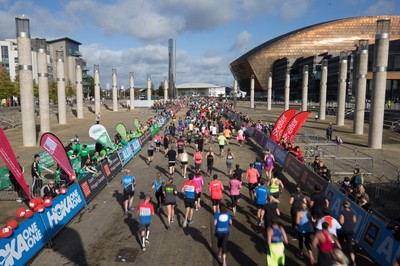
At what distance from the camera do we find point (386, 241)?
7574mm

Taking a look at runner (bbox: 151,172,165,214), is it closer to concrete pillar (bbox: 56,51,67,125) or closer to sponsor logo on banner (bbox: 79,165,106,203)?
sponsor logo on banner (bbox: 79,165,106,203)

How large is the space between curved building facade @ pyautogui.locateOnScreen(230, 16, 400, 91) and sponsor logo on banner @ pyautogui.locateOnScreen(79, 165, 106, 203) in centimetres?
10302

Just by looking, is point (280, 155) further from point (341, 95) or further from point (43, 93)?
point (341, 95)

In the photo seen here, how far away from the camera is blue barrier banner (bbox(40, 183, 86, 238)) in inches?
357

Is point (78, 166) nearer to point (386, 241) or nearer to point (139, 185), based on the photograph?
point (139, 185)

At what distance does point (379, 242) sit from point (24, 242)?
8563 millimetres

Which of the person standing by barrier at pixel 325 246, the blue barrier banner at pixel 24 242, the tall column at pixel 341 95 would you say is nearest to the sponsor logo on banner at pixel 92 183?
the blue barrier banner at pixel 24 242

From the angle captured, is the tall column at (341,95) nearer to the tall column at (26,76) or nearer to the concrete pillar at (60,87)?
the tall column at (26,76)

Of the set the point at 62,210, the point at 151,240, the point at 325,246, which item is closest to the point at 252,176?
the point at 151,240

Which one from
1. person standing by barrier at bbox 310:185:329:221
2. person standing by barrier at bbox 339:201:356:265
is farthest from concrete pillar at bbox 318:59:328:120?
person standing by barrier at bbox 339:201:356:265

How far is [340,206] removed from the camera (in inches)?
388

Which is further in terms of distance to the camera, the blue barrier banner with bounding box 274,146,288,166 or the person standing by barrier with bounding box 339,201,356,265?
the blue barrier banner with bounding box 274,146,288,166

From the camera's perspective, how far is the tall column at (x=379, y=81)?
23859 mm

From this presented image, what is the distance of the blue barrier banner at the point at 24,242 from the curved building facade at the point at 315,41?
10831 cm
